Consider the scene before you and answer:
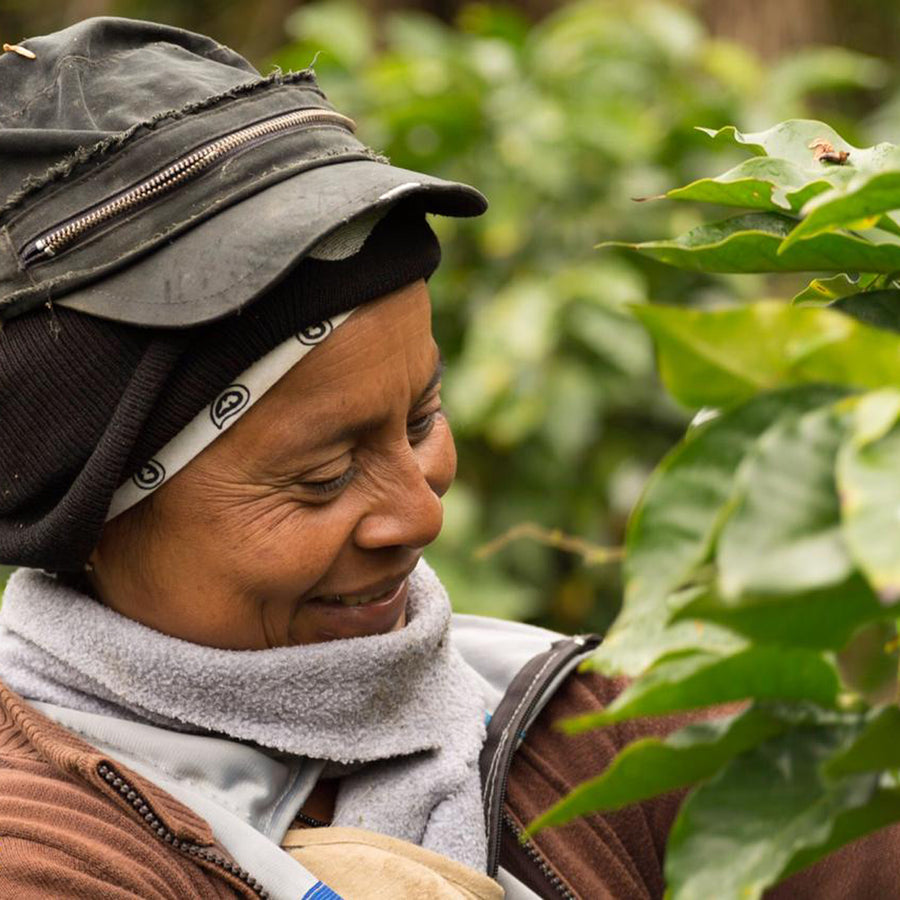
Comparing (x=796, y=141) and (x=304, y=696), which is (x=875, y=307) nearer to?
(x=796, y=141)

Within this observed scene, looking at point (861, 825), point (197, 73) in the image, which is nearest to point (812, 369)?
point (861, 825)

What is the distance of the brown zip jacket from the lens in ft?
3.89

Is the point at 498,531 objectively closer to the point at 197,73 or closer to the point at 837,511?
the point at 197,73

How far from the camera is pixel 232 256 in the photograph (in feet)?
4.05

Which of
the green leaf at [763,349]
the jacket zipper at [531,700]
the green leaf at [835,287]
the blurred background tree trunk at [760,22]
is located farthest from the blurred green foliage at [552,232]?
the green leaf at [763,349]

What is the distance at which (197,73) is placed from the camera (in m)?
1.37

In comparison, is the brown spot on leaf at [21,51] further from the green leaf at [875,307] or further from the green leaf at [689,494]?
the green leaf at [689,494]

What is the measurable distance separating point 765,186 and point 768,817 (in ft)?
1.34

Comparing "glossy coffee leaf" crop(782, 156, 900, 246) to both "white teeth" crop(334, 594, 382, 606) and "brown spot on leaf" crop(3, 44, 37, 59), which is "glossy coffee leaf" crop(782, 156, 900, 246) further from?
"brown spot on leaf" crop(3, 44, 37, 59)

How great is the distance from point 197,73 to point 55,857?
687 mm

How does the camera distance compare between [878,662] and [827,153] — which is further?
[878,662]

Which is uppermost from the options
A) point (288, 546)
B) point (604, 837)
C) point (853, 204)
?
point (853, 204)

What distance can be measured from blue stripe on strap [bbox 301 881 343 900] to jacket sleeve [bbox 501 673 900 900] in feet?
0.75

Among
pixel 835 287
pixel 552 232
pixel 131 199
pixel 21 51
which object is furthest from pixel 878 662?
pixel 552 232
